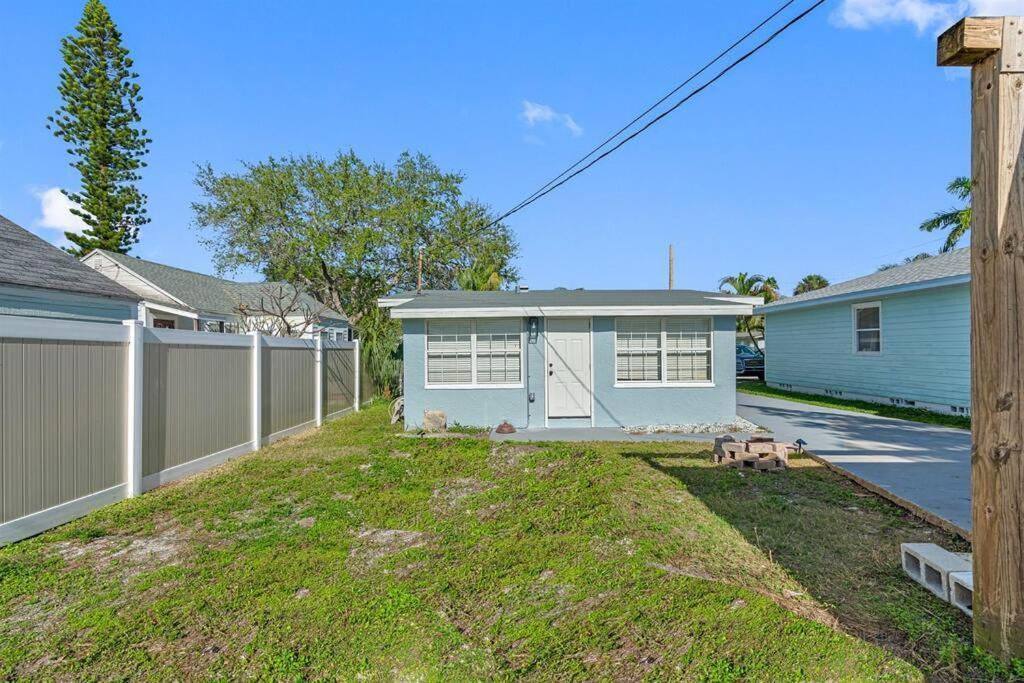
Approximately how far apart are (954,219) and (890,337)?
33.1 feet

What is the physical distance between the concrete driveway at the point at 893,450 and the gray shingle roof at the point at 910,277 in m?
3.31

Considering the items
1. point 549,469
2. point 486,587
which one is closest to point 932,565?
point 486,587

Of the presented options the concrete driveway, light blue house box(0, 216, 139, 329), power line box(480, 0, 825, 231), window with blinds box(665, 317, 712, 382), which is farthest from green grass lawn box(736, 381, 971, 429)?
light blue house box(0, 216, 139, 329)

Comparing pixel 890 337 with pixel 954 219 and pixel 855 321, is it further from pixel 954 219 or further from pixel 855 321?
pixel 954 219

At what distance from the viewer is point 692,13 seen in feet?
29.5

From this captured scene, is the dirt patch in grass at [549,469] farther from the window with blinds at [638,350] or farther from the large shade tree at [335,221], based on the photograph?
the large shade tree at [335,221]

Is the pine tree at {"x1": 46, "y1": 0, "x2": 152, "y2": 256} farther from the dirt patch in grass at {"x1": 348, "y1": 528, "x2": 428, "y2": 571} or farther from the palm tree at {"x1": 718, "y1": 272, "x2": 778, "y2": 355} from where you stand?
the palm tree at {"x1": 718, "y1": 272, "x2": 778, "y2": 355}

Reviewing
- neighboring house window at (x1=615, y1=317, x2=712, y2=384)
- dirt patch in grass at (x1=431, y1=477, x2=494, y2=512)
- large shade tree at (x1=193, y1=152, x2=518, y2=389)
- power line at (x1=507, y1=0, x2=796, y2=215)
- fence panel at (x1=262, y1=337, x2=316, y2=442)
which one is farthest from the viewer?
large shade tree at (x1=193, y1=152, x2=518, y2=389)

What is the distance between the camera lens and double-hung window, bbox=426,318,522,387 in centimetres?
1052

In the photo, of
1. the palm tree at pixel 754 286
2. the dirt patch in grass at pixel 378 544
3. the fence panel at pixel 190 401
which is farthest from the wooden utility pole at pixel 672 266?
the dirt patch in grass at pixel 378 544

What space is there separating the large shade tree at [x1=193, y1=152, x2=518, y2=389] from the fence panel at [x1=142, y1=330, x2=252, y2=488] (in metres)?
15.2

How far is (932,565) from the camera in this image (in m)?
3.49

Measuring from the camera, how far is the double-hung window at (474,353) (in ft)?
34.5

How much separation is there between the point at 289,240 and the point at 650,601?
23.8 m
